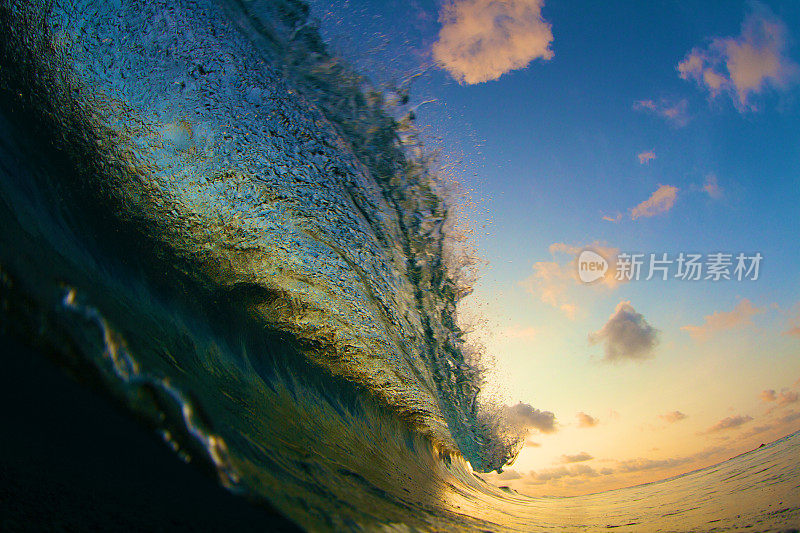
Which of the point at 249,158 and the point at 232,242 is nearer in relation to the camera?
the point at 249,158

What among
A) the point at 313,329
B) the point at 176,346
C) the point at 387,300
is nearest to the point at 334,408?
the point at 313,329

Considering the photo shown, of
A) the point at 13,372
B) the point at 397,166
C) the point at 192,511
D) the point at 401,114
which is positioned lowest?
the point at 192,511

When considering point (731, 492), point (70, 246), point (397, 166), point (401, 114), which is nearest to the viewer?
point (70, 246)

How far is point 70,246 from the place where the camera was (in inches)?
97.0

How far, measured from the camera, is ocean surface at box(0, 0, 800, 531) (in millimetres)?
1494

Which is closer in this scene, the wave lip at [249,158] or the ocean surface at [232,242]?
the ocean surface at [232,242]

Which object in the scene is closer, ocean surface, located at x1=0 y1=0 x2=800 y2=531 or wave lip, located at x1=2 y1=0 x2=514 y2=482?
ocean surface, located at x1=0 y1=0 x2=800 y2=531

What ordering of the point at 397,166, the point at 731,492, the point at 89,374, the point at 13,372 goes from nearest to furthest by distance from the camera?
the point at 89,374, the point at 13,372, the point at 731,492, the point at 397,166

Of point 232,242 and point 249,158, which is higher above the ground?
point 249,158

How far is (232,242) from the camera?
12.2 feet

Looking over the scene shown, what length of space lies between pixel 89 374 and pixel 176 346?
127cm

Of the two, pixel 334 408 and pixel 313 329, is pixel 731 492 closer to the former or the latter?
pixel 334 408

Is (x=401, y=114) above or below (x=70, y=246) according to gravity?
above

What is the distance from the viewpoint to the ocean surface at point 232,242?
1494mm
